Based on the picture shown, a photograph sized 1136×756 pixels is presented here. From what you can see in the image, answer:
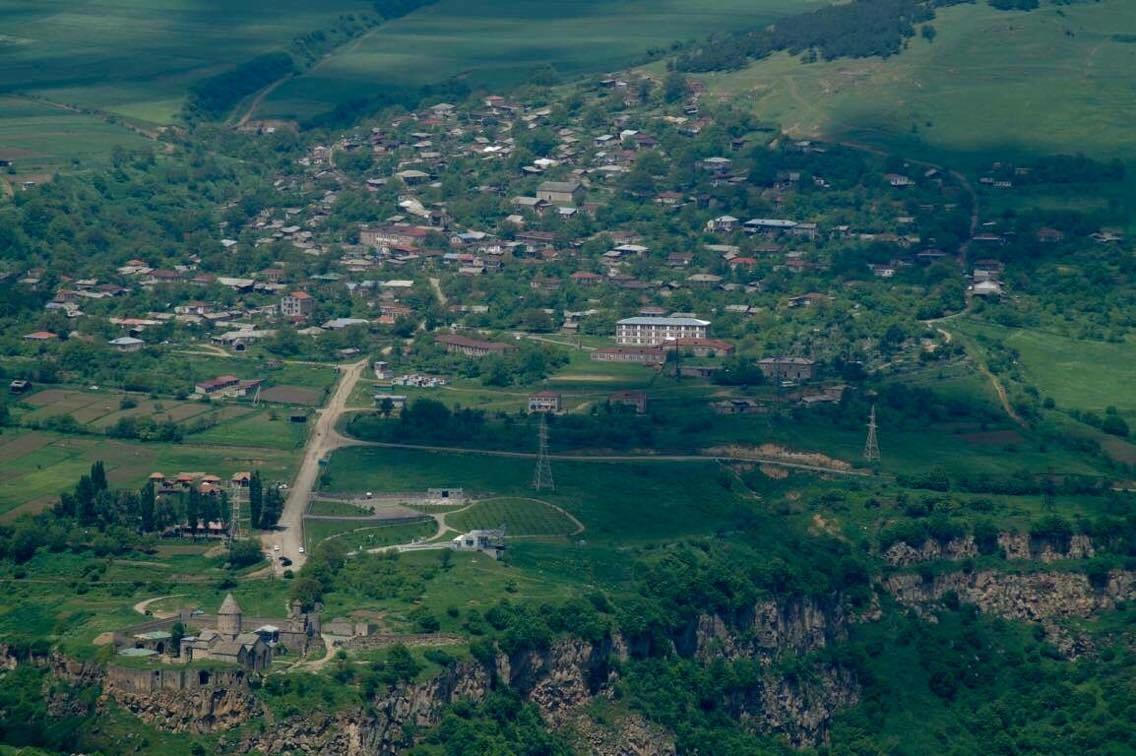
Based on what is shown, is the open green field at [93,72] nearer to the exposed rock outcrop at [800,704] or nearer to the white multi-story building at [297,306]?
the white multi-story building at [297,306]

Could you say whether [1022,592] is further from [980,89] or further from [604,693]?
[980,89]

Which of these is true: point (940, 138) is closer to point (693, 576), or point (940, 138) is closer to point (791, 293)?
point (791, 293)

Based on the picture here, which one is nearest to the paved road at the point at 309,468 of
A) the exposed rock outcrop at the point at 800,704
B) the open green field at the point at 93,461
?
the open green field at the point at 93,461

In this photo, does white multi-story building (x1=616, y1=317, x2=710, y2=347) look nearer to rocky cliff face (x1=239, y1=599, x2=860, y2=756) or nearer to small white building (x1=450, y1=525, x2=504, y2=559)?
rocky cliff face (x1=239, y1=599, x2=860, y2=756)

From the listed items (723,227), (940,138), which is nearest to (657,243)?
(723,227)

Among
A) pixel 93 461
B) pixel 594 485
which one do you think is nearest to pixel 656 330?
pixel 594 485
